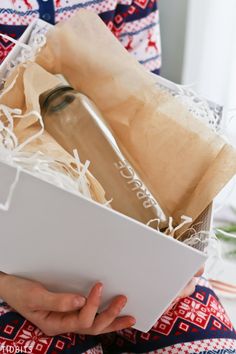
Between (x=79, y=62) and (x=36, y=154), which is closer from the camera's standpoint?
(x=36, y=154)

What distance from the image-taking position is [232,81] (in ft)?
3.44

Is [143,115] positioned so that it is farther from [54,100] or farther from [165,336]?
[165,336]

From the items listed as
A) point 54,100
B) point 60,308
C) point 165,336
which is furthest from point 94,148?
point 165,336

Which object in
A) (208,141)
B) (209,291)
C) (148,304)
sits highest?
(208,141)

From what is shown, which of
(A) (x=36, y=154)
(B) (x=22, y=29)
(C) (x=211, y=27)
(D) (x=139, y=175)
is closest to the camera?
(A) (x=36, y=154)

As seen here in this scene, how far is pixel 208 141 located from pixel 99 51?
0.15m

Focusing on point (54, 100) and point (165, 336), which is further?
point (165, 336)

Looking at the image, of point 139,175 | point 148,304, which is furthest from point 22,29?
point 148,304

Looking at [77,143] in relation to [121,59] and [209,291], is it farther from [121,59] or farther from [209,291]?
[209,291]

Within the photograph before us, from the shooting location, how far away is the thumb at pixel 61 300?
528mm

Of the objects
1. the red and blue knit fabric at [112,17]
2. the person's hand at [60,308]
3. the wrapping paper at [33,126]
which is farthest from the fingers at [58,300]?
the red and blue knit fabric at [112,17]

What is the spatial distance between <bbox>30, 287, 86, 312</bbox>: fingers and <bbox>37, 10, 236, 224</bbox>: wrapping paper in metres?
0.13

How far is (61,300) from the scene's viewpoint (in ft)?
1.73

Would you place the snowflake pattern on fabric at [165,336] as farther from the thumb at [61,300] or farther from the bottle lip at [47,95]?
the bottle lip at [47,95]
